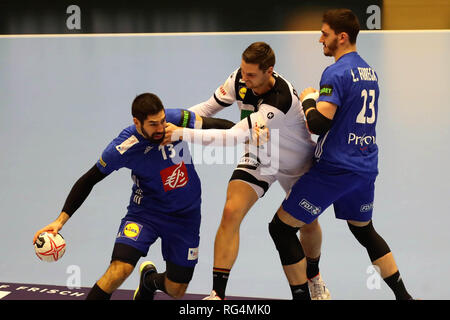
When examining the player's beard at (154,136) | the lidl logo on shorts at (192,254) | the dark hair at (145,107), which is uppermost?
the dark hair at (145,107)

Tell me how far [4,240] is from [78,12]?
9483 mm

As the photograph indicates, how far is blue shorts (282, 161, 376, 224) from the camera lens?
4.02 m

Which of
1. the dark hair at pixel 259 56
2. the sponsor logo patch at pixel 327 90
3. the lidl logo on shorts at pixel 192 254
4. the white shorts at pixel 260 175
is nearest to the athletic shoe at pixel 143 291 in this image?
the lidl logo on shorts at pixel 192 254

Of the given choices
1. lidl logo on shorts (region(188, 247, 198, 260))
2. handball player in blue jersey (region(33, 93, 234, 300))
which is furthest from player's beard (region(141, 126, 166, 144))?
lidl logo on shorts (region(188, 247, 198, 260))

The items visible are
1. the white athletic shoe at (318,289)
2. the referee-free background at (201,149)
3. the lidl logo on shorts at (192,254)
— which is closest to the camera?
the lidl logo on shorts at (192,254)

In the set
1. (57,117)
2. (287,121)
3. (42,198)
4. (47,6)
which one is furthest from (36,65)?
(287,121)

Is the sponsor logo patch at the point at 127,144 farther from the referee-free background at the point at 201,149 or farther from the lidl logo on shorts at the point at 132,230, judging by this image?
the referee-free background at the point at 201,149

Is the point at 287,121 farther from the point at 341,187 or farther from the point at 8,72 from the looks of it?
the point at 8,72

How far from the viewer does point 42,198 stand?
6.30m

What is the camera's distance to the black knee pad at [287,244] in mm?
4105

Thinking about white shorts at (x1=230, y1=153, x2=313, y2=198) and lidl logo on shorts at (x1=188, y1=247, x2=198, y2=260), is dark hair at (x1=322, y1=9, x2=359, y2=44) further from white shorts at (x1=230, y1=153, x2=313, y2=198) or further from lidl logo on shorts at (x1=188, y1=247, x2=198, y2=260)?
lidl logo on shorts at (x1=188, y1=247, x2=198, y2=260)

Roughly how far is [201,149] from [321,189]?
3.61 metres

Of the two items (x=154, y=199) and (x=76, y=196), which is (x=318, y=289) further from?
(x=76, y=196)

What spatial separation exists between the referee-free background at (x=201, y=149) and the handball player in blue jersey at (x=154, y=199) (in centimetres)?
61
